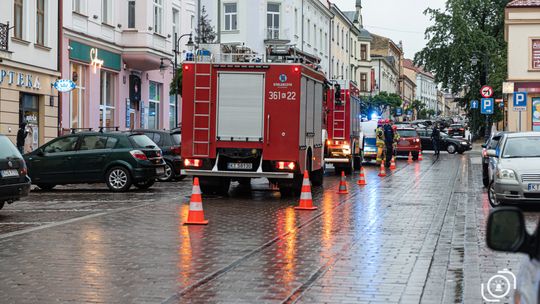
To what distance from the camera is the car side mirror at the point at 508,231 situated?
11.0 feet

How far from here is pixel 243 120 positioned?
17.8 metres

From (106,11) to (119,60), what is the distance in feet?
7.30

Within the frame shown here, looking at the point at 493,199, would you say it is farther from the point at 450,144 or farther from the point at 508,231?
the point at 450,144

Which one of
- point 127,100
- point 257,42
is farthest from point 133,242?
point 257,42

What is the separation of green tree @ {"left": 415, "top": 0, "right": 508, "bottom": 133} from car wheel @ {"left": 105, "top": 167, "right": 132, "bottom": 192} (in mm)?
49484

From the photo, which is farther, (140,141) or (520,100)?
(520,100)

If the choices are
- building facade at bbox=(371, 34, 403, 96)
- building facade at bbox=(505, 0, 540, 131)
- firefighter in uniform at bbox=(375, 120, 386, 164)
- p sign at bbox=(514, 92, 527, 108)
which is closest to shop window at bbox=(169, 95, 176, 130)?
firefighter in uniform at bbox=(375, 120, 386, 164)

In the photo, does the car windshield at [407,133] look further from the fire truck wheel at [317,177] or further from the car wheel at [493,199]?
the car wheel at [493,199]

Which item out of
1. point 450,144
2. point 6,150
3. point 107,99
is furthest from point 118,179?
point 450,144

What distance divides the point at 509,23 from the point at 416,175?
68.0 feet

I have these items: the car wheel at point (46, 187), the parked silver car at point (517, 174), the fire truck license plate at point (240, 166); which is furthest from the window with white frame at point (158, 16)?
the parked silver car at point (517, 174)

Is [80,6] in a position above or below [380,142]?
above

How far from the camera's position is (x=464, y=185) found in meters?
23.0

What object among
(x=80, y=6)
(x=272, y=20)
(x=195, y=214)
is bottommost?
(x=195, y=214)
